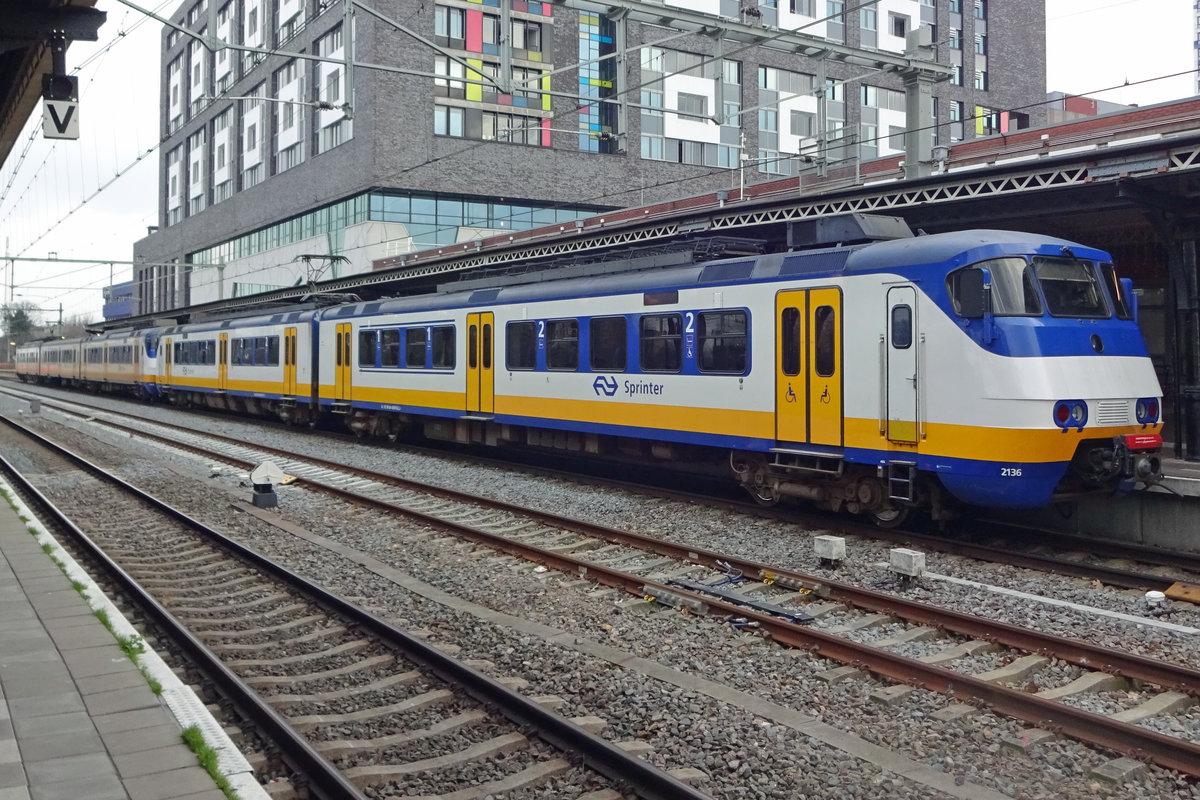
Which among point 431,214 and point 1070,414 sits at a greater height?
point 431,214

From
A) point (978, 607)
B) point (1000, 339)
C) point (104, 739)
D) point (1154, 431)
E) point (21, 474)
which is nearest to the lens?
point (104, 739)

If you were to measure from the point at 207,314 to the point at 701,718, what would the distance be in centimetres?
4516

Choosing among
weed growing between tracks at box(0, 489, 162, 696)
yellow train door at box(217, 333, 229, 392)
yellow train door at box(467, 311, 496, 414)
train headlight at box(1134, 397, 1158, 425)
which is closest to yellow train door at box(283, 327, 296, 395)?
yellow train door at box(217, 333, 229, 392)

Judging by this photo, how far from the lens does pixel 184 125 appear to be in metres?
69.0

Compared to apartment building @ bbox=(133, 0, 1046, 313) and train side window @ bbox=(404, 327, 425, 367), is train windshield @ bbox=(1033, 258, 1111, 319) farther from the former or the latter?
apartment building @ bbox=(133, 0, 1046, 313)

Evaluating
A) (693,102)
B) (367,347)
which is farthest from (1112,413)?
(693,102)

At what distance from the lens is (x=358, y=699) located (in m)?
6.04

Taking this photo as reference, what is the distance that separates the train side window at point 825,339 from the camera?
11281 millimetres

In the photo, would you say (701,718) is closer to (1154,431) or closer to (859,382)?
(859,382)

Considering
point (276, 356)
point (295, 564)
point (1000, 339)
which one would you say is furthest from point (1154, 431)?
point (276, 356)

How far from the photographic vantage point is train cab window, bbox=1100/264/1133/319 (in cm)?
1070

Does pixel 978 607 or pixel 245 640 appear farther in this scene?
pixel 978 607

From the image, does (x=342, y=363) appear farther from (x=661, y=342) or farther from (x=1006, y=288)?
(x=1006, y=288)

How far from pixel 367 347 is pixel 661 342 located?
399 inches
